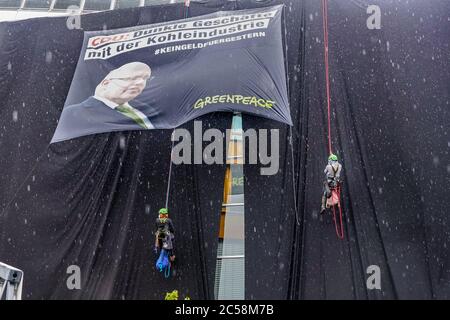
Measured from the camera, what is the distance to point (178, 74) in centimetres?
1173

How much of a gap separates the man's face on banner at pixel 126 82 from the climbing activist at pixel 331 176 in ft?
12.9

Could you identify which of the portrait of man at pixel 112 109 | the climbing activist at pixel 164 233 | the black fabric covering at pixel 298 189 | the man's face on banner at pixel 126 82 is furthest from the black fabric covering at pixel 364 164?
the man's face on banner at pixel 126 82

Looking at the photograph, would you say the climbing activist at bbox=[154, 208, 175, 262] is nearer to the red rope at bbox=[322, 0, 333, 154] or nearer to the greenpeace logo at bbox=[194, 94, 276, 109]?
the greenpeace logo at bbox=[194, 94, 276, 109]

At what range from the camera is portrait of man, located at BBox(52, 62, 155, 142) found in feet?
37.9

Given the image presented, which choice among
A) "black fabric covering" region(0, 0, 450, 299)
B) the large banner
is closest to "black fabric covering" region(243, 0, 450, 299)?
"black fabric covering" region(0, 0, 450, 299)

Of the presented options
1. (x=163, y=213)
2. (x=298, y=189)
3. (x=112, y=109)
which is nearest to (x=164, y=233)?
(x=163, y=213)

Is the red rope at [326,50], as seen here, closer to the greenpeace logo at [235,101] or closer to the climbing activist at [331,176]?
the climbing activist at [331,176]

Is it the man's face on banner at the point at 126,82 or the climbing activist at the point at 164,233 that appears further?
the man's face on banner at the point at 126,82

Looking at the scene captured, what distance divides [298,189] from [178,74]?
3.16 m

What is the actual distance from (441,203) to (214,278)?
373 centimetres

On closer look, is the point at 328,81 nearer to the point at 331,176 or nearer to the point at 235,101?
the point at 235,101

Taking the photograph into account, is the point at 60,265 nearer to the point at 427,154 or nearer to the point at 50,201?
the point at 50,201

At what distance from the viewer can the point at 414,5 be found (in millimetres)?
11750

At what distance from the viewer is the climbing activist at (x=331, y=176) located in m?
9.88
